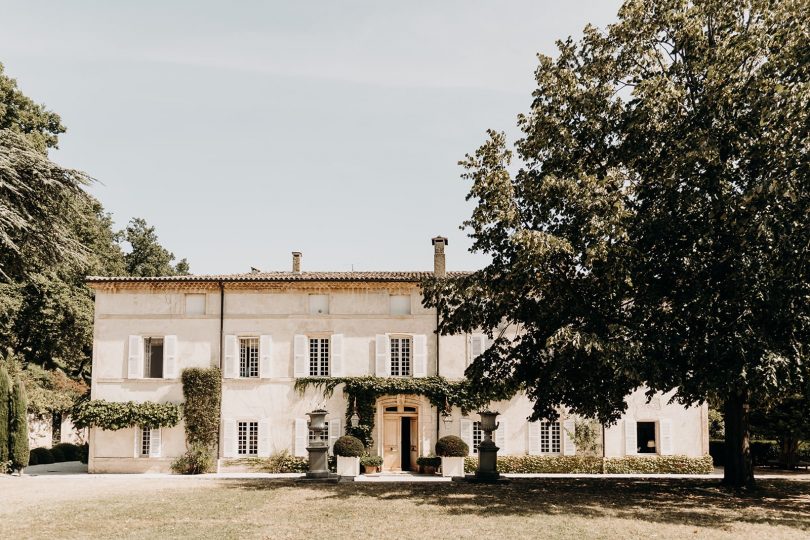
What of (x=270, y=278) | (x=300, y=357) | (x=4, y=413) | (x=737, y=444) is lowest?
(x=737, y=444)

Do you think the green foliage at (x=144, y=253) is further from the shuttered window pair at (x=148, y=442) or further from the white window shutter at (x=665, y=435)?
the white window shutter at (x=665, y=435)

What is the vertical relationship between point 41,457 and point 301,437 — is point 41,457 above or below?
below

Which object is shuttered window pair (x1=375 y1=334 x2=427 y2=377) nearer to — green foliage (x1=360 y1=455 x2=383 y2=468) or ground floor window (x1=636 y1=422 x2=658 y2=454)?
green foliage (x1=360 y1=455 x2=383 y2=468)

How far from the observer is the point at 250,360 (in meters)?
26.6

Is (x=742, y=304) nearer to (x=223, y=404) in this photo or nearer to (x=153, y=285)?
(x=223, y=404)

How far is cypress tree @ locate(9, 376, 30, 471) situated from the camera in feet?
82.0

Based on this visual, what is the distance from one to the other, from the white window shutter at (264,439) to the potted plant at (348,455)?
351cm

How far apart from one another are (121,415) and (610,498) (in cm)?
1667

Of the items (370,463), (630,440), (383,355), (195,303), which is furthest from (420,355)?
(195,303)

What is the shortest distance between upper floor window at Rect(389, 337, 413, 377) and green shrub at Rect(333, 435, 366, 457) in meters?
3.45

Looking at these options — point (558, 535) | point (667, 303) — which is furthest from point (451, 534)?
point (667, 303)

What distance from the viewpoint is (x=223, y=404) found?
26.2 m

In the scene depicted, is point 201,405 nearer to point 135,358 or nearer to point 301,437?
point 135,358

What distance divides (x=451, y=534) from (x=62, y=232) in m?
11.9
